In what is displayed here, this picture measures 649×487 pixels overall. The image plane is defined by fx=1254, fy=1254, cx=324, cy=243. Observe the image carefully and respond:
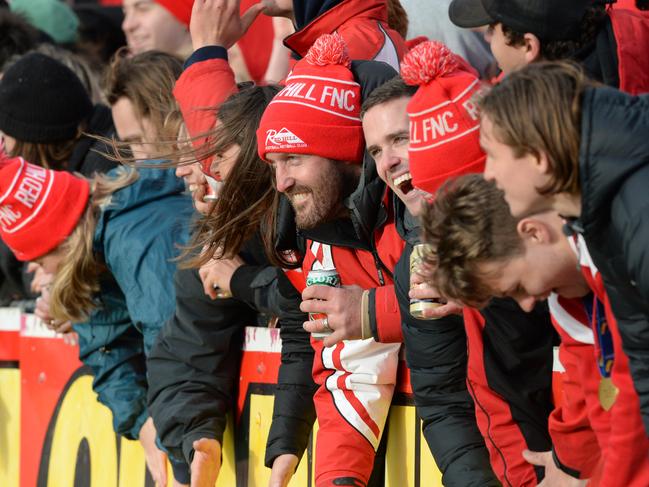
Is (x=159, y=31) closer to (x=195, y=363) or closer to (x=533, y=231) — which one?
(x=195, y=363)

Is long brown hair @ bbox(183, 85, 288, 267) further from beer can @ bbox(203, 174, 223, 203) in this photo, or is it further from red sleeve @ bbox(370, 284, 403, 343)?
red sleeve @ bbox(370, 284, 403, 343)

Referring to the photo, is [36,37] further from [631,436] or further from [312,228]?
[631,436]

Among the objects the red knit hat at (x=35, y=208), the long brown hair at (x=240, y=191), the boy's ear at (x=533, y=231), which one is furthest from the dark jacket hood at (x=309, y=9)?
the boy's ear at (x=533, y=231)

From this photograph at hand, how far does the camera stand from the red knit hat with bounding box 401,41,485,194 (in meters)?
3.42

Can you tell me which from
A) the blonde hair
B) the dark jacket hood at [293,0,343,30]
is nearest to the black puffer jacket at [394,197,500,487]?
the dark jacket hood at [293,0,343,30]

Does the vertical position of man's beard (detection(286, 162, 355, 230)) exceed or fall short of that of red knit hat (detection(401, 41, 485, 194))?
it falls short

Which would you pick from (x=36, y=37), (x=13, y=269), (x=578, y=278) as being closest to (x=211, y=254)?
(x=578, y=278)

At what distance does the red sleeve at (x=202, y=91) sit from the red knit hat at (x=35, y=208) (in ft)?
3.17

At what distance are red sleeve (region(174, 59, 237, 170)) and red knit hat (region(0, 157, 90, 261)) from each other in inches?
38.1

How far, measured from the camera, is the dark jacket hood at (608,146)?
2.59 m

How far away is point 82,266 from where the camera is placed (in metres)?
5.36

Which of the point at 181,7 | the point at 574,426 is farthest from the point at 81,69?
the point at 574,426

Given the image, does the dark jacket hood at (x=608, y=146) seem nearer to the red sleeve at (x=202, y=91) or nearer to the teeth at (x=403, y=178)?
the teeth at (x=403, y=178)

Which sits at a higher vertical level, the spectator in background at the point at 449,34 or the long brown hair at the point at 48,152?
the spectator in background at the point at 449,34
